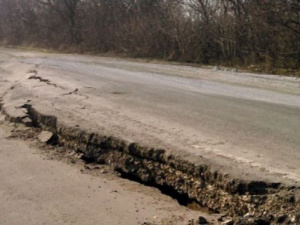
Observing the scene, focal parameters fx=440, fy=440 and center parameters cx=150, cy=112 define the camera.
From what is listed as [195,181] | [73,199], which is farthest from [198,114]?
[73,199]

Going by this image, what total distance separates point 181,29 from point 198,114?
14.9 m

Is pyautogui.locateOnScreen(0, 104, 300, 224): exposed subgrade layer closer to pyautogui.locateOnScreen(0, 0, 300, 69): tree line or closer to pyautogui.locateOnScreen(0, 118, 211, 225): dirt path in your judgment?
pyautogui.locateOnScreen(0, 118, 211, 225): dirt path

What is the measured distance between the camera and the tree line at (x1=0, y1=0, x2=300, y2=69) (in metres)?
16.1

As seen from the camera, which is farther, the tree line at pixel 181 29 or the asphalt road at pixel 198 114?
the tree line at pixel 181 29

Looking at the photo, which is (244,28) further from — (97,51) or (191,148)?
(191,148)

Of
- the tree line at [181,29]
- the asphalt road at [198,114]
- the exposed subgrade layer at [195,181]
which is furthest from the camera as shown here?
the tree line at [181,29]

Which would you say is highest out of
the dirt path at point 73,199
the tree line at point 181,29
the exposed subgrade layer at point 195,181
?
the tree line at point 181,29

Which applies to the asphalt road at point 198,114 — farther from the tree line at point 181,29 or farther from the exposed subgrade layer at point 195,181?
the tree line at point 181,29

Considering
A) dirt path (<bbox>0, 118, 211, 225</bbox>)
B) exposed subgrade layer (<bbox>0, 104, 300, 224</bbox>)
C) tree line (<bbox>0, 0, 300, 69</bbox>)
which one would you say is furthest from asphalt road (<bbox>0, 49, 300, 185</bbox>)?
tree line (<bbox>0, 0, 300, 69</bbox>)

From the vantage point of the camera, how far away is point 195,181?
13.0 feet

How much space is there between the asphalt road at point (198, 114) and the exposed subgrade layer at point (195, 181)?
0.17 m

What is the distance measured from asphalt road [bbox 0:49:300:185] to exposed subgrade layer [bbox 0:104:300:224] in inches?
6.7

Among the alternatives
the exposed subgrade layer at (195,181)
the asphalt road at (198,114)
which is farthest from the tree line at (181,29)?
the exposed subgrade layer at (195,181)

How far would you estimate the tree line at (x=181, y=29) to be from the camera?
52.8 feet
